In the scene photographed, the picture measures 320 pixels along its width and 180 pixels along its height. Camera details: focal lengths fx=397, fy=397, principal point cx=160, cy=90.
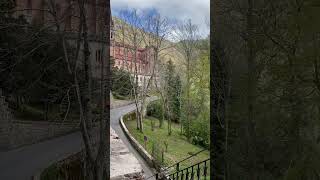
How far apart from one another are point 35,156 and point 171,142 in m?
9.38

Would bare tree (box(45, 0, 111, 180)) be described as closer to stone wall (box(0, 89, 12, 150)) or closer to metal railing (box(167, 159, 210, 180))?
stone wall (box(0, 89, 12, 150))

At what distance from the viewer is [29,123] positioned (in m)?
3.01

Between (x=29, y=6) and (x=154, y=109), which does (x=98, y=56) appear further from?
(x=154, y=109)

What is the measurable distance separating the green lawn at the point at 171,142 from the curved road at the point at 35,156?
22.9 feet

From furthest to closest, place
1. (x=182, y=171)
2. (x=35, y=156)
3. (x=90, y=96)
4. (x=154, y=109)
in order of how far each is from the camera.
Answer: (x=154, y=109) < (x=182, y=171) < (x=90, y=96) < (x=35, y=156)

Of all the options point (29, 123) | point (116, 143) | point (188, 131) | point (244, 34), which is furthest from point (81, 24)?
point (188, 131)

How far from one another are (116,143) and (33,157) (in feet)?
16.3

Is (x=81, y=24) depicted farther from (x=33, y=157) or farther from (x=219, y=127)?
(x=219, y=127)

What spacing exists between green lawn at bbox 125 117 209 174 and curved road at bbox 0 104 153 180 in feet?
22.9

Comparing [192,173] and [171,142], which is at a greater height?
[192,173]

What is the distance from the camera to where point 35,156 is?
2.99 m

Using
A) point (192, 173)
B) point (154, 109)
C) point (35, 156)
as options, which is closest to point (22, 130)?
point (35, 156)

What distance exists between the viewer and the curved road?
2.80 m

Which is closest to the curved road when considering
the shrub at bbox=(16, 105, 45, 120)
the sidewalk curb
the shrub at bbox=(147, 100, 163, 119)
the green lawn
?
the shrub at bbox=(16, 105, 45, 120)
